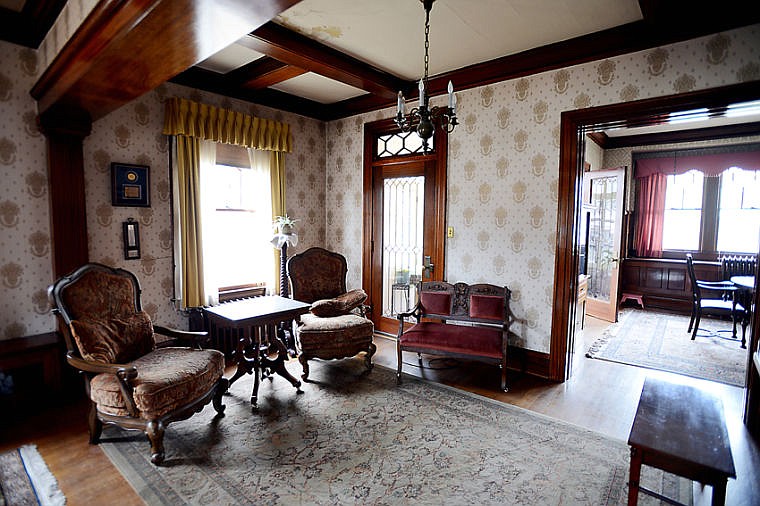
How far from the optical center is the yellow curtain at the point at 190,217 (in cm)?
392

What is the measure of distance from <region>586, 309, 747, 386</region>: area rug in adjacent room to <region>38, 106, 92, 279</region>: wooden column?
17.1ft

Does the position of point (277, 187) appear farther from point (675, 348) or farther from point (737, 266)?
point (737, 266)

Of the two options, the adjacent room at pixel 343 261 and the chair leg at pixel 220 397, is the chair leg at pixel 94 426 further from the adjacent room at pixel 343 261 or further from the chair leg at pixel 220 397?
the chair leg at pixel 220 397

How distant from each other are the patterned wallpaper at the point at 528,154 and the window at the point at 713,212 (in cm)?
450

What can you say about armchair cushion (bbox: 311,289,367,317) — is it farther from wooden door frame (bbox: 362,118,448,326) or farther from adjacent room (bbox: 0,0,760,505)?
wooden door frame (bbox: 362,118,448,326)

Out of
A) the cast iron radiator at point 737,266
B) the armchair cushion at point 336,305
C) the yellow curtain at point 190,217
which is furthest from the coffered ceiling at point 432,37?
the cast iron radiator at point 737,266

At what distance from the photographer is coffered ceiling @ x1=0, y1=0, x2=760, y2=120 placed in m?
2.78

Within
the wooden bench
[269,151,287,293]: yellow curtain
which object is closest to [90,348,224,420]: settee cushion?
the wooden bench

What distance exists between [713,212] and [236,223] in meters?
7.40

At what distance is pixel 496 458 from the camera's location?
8.14 feet

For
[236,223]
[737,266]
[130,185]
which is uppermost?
[130,185]

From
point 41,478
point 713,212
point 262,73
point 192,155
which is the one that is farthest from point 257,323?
point 713,212

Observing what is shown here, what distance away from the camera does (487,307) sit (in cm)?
389

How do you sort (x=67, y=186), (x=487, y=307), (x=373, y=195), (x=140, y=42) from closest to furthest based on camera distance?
(x=140, y=42) < (x=67, y=186) < (x=487, y=307) < (x=373, y=195)
